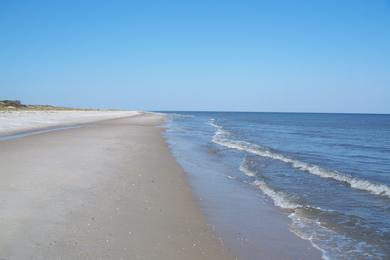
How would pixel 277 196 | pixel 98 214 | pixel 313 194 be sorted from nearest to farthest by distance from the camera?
pixel 98 214 → pixel 277 196 → pixel 313 194

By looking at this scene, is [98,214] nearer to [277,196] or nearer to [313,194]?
[277,196]

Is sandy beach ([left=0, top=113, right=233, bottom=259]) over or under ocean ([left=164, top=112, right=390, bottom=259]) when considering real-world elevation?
over

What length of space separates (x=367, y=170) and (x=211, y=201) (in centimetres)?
958

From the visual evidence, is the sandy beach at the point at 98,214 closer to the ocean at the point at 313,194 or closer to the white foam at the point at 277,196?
the ocean at the point at 313,194

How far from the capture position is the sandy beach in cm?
586

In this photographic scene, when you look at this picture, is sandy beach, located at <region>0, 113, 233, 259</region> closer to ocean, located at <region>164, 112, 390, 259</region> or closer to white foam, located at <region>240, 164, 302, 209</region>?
ocean, located at <region>164, 112, 390, 259</region>

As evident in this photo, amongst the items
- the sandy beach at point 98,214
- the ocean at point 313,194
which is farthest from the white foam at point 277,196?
the sandy beach at point 98,214

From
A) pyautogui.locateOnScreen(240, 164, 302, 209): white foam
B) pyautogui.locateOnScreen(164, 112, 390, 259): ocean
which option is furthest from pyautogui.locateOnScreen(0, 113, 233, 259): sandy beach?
pyautogui.locateOnScreen(240, 164, 302, 209): white foam

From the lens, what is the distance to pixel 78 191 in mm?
9461

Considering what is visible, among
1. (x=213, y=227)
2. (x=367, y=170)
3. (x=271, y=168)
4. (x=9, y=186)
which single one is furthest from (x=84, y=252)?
(x=367, y=170)

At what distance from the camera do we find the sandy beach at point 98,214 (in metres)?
5.86

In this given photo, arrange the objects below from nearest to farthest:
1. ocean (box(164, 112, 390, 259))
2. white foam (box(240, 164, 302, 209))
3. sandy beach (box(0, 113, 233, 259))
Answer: sandy beach (box(0, 113, 233, 259)) → ocean (box(164, 112, 390, 259)) → white foam (box(240, 164, 302, 209))

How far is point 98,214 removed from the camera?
300 inches

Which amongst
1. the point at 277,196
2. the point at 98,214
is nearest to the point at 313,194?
the point at 277,196
